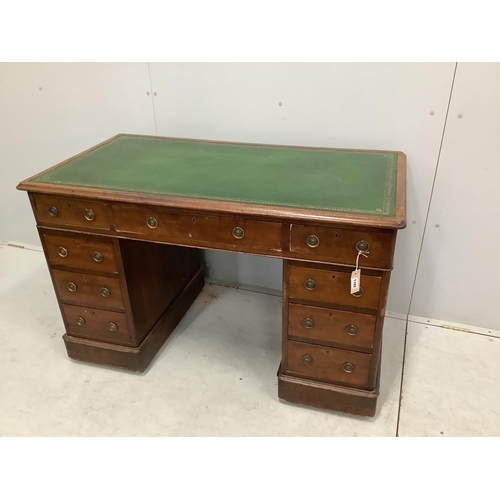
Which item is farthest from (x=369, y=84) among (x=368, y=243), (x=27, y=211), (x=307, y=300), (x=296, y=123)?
(x=27, y=211)

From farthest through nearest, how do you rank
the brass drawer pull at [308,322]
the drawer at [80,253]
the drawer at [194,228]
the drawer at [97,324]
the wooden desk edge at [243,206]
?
the drawer at [97,324]
the drawer at [80,253]
the brass drawer pull at [308,322]
the drawer at [194,228]
the wooden desk edge at [243,206]

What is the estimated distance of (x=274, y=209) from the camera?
1307 mm

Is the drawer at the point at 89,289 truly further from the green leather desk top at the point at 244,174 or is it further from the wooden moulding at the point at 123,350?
the green leather desk top at the point at 244,174

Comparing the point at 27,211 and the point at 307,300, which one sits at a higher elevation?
the point at 307,300

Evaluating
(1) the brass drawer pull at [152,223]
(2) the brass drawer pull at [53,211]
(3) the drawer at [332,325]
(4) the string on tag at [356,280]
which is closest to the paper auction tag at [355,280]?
(4) the string on tag at [356,280]

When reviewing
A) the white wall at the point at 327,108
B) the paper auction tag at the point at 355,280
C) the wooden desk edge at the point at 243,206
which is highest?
the white wall at the point at 327,108

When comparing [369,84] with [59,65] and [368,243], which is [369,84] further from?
[59,65]

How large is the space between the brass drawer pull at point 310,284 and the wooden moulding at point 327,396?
1.31 ft

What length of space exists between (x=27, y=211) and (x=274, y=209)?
193 cm

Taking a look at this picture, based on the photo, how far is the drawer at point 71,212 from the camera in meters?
1.51

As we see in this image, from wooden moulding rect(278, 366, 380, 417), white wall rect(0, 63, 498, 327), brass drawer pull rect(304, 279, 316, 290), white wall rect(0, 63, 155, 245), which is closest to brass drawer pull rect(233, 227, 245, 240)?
brass drawer pull rect(304, 279, 316, 290)

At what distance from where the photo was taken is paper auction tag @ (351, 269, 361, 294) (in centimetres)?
134

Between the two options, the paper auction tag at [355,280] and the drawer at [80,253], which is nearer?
the paper auction tag at [355,280]

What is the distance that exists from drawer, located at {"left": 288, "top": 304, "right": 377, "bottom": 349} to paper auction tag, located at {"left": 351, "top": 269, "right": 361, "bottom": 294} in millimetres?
115
